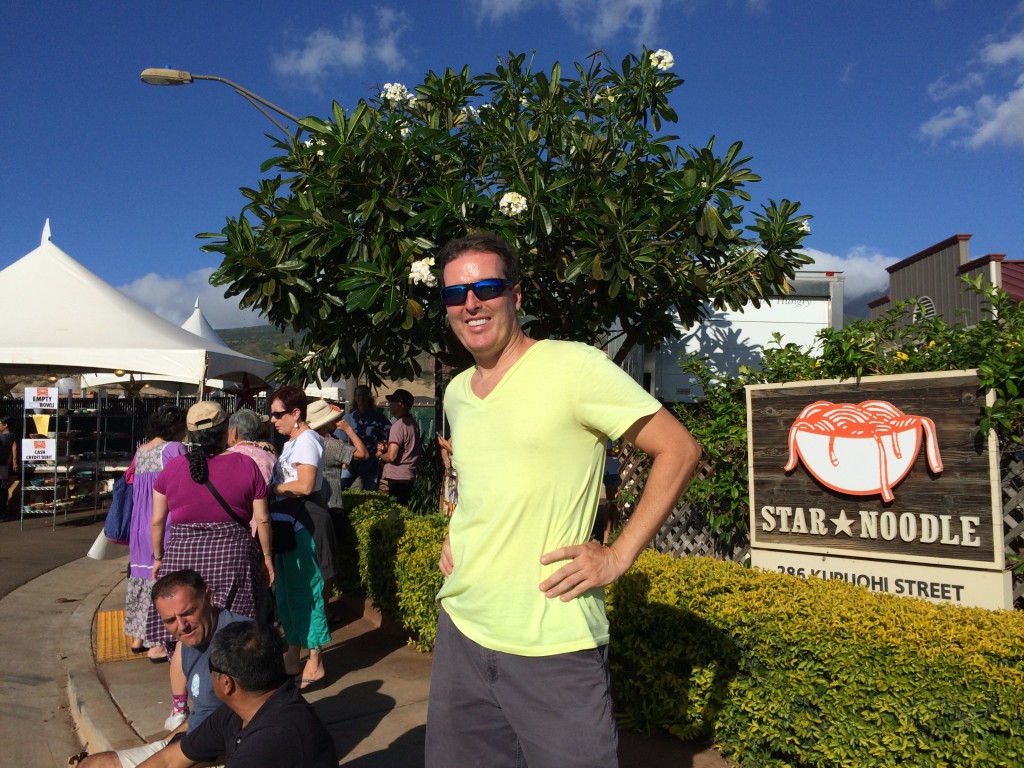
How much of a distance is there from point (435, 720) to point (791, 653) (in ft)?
5.82

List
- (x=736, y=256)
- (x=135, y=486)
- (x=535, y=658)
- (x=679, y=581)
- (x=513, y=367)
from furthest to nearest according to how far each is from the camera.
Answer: (x=736, y=256) → (x=135, y=486) → (x=679, y=581) → (x=513, y=367) → (x=535, y=658)

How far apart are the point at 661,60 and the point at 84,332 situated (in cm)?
1023

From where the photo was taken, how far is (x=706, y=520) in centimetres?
606

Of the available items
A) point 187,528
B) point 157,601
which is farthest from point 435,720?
point 187,528

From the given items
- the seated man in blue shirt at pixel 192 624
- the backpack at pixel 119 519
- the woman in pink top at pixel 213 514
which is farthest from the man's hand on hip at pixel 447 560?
the backpack at pixel 119 519

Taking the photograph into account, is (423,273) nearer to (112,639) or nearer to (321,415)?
(321,415)

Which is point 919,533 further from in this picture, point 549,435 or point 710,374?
point 549,435

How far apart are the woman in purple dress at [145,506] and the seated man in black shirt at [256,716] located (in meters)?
2.98

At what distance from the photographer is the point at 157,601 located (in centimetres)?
330

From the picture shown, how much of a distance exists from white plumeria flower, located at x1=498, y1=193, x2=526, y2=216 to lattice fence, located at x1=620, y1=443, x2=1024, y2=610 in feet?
6.01

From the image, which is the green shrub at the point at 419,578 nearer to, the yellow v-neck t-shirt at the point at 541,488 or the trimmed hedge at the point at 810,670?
the trimmed hedge at the point at 810,670

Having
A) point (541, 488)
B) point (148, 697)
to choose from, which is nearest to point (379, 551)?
point (148, 697)

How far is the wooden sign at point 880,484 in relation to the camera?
406cm

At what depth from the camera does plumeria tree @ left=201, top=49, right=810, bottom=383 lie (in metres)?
5.87
